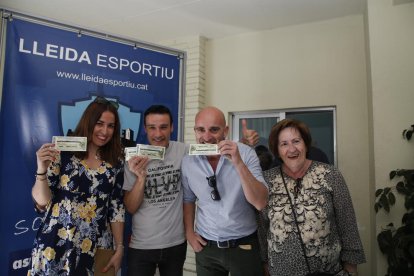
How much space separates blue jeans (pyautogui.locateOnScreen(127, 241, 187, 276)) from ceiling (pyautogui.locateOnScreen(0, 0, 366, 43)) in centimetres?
242

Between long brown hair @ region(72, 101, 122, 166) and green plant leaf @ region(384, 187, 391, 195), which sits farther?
green plant leaf @ region(384, 187, 391, 195)

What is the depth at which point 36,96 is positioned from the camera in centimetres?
207

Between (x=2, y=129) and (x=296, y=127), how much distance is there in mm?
1777

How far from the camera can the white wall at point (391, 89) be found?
9.43 ft

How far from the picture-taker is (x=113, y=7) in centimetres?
374

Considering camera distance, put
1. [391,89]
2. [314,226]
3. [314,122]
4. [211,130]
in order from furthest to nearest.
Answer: [314,122] < [391,89] < [211,130] < [314,226]

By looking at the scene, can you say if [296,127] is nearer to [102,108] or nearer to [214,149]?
[214,149]

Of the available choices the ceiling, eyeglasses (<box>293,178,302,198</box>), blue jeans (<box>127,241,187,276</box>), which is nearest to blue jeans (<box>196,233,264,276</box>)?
blue jeans (<box>127,241,187,276</box>)

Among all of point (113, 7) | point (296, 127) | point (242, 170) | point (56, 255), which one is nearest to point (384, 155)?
point (296, 127)

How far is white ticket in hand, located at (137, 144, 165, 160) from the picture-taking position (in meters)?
1.79

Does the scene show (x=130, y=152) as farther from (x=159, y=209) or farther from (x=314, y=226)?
(x=314, y=226)

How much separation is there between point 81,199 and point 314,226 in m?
1.24

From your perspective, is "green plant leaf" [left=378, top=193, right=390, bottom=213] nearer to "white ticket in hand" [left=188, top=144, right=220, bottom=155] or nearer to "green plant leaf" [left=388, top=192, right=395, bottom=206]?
"green plant leaf" [left=388, top=192, right=395, bottom=206]

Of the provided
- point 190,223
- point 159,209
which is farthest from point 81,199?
point 190,223
